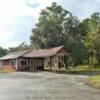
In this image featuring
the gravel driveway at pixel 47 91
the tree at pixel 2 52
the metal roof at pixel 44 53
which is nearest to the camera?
the gravel driveway at pixel 47 91

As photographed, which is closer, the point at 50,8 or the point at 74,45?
the point at 74,45

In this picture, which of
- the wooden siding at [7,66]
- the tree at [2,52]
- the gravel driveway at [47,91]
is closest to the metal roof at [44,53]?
the wooden siding at [7,66]

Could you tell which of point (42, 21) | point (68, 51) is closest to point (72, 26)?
point (42, 21)

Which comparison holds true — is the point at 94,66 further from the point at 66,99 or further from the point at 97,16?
the point at 66,99

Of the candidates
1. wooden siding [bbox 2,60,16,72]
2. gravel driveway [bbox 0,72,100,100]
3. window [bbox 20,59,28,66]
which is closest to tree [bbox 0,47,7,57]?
wooden siding [bbox 2,60,16,72]

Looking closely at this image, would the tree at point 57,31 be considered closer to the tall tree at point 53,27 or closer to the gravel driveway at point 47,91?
the tall tree at point 53,27

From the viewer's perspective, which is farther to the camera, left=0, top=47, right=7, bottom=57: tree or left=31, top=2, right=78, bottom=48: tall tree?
left=0, top=47, right=7, bottom=57: tree

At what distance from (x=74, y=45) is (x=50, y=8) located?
609 inches

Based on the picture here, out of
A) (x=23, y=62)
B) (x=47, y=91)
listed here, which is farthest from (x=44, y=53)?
(x=47, y=91)

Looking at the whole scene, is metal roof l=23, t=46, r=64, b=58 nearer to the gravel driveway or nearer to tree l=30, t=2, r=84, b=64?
tree l=30, t=2, r=84, b=64

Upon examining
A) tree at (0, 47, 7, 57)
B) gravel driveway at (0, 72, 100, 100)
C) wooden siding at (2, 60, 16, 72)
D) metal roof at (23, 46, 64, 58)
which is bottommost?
gravel driveway at (0, 72, 100, 100)

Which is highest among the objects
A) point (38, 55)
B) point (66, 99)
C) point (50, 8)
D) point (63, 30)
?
point (50, 8)

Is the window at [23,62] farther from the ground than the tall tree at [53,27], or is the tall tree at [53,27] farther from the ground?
the tall tree at [53,27]

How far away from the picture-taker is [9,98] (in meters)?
16.9
